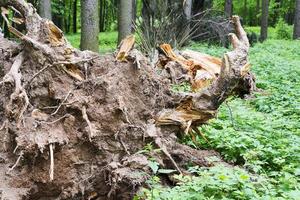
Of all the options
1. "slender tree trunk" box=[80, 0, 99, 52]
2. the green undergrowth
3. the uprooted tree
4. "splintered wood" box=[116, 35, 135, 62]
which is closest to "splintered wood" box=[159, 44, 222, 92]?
the green undergrowth

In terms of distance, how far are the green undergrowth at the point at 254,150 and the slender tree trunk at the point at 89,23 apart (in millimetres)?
3951

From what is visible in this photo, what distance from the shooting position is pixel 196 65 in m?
9.08

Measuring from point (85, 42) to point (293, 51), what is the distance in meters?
8.97

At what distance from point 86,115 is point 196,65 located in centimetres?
478

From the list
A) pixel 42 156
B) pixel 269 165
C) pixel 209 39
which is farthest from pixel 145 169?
pixel 209 39

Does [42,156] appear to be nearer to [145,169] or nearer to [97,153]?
[97,153]

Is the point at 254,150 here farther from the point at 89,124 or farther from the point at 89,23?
the point at 89,23

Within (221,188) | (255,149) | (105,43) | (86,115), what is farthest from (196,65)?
(105,43)

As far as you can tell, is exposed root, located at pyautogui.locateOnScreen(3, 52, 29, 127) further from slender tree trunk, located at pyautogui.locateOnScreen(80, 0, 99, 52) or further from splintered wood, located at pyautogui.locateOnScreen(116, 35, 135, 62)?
slender tree trunk, located at pyautogui.locateOnScreen(80, 0, 99, 52)

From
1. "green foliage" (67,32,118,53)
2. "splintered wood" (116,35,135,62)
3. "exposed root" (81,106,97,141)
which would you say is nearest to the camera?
"exposed root" (81,106,97,141)

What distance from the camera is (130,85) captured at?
5207mm

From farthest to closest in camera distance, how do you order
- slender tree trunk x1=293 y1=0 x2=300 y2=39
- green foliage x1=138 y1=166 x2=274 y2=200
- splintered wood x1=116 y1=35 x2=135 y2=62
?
1. slender tree trunk x1=293 y1=0 x2=300 y2=39
2. splintered wood x1=116 y1=35 x2=135 y2=62
3. green foliage x1=138 y1=166 x2=274 y2=200

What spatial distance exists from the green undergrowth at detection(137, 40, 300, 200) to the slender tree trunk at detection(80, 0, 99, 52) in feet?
13.0

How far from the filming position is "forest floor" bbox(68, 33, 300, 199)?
3768mm
